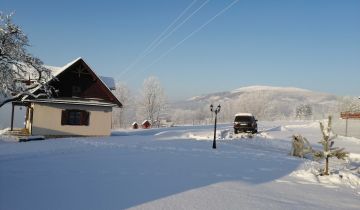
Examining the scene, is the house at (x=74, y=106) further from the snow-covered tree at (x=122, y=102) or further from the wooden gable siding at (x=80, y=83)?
the snow-covered tree at (x=122, y=102)

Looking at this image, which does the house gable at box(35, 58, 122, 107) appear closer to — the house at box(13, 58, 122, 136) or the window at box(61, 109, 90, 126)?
the house at box(13, 58, 122, 136)

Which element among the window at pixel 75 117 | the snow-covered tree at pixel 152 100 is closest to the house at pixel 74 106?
the window at pixel 75 117

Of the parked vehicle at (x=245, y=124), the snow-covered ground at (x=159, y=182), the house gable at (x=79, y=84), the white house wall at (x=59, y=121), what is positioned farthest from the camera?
the parked vehicle at (x=245, y=124)

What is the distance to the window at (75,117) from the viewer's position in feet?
98.8

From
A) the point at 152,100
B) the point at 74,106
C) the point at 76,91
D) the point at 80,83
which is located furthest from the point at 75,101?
the point at 152,100

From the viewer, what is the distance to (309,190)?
12.9 metres

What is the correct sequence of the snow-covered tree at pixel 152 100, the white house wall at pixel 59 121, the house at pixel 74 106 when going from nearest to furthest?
the white house wall at pixel 59 121 < the house at pixel 74 106 < the snow-covered tree at pixel 152 100

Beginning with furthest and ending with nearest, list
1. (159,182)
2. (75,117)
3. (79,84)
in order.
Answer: (79,84), (75,117), (159,182)

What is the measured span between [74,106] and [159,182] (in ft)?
66.7

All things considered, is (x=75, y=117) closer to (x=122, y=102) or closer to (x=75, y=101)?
(x=75, y=101)

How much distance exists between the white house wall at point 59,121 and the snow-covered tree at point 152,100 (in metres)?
40.9

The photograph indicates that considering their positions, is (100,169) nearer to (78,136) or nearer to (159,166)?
(159,166)

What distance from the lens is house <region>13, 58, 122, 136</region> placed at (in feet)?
95.8

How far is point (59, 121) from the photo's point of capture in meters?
29.9
